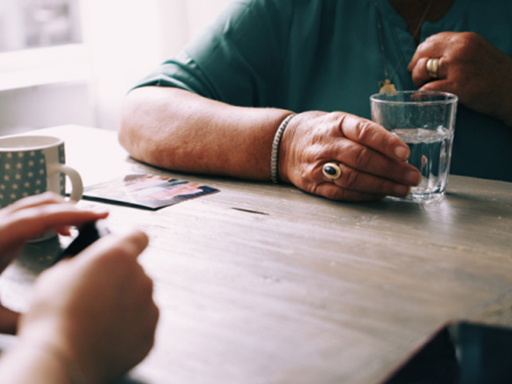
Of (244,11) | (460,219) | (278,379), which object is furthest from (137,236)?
(244,11)

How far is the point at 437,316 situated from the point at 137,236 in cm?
27

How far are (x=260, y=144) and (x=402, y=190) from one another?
9.9 inches

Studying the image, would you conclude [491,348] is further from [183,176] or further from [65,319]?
[183,176]

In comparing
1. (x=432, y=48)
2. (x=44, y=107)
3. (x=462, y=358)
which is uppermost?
(x=432, y=48)

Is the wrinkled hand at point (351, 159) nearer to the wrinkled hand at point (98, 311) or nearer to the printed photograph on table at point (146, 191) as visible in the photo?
the printed photograph on table at point (146, 191)

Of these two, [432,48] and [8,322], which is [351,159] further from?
[8,322]

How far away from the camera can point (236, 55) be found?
4.08ft

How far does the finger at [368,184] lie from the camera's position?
800 millimetres

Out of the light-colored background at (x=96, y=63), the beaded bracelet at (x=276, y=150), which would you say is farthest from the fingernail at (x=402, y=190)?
the light-colored background at (x=96, y=63)

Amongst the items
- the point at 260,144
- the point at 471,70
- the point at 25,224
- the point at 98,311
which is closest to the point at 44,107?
the point at 260,144

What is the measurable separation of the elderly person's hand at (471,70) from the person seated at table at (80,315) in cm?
79

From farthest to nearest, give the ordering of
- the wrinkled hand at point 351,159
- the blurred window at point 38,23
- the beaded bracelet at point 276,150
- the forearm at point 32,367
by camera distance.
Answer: the blurred window at point 38,23, the beaded bracelet at point 276,150, the wrinkled hand at point 351,159, the forearm at point 32,367

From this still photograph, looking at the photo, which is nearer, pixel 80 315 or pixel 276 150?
pixel 80 315

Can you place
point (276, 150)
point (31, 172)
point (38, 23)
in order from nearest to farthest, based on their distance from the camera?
point (31, 172) < point (276, 150) < point (38, 23)
